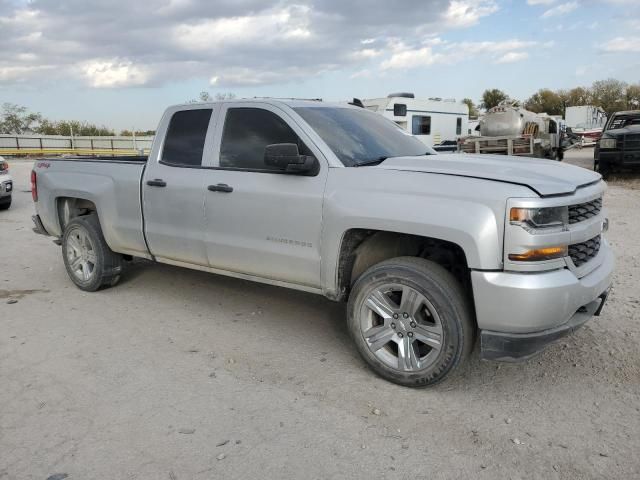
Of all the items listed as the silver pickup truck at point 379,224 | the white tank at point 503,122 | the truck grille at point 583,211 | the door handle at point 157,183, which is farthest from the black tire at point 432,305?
the white tank at point 503,122

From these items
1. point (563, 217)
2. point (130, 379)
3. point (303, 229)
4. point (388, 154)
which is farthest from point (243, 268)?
point (563, 217)

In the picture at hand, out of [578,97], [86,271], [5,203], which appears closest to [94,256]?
[86,271]

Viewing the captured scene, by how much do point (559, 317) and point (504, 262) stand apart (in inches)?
18.3

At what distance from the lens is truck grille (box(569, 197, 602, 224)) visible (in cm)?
331

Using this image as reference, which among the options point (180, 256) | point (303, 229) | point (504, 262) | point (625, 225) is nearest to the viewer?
point (504, 262)

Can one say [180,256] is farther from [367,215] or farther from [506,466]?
[506,466]

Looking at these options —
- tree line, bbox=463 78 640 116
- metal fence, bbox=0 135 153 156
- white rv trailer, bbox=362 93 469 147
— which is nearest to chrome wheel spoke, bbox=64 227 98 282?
white rv trailer, bbox=362 93 469 147

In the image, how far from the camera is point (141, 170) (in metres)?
5.12

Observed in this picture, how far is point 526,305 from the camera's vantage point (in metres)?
3.08

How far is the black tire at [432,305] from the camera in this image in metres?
3.36

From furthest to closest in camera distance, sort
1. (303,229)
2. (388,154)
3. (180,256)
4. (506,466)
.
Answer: (180,256) < (388,154) < (303,229) < (506,466)

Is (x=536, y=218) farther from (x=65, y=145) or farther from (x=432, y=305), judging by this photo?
(x=65, y=145)

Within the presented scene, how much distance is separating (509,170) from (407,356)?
136 centimetres

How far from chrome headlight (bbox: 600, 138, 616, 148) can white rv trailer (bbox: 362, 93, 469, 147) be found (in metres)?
6.50
